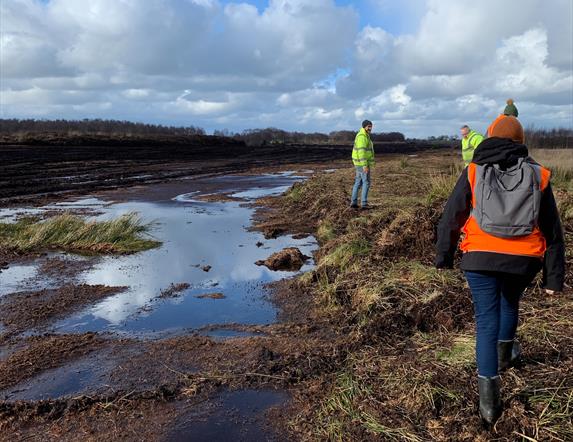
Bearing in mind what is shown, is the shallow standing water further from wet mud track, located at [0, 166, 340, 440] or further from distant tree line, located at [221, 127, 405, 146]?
distant tree line, located at [221, 127, 405, 146]

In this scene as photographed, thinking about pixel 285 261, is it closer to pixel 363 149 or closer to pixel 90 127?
pixel 363 149

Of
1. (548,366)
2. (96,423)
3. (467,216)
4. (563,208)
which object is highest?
(467,216)

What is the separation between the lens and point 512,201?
2.91 metres

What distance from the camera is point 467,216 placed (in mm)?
3100

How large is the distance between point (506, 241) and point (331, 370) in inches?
77.4

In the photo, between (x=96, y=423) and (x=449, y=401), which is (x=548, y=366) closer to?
(x=449, y=401)

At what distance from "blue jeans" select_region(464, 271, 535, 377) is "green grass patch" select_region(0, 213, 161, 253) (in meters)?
6.91

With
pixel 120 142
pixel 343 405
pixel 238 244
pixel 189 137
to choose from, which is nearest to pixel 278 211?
pixel 238 244

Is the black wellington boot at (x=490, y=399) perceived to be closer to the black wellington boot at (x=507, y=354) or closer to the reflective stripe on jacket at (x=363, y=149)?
the black wellington boot at (x=507, y=354)

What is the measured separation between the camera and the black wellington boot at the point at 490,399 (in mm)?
3137

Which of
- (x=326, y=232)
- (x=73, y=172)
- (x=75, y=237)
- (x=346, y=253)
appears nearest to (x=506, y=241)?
(x=346, y=253)

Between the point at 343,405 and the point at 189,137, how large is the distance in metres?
55.3

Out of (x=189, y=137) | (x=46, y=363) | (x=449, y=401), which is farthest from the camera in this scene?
(x=189, y=137)

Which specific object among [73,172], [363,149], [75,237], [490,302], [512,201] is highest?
[363,149]
